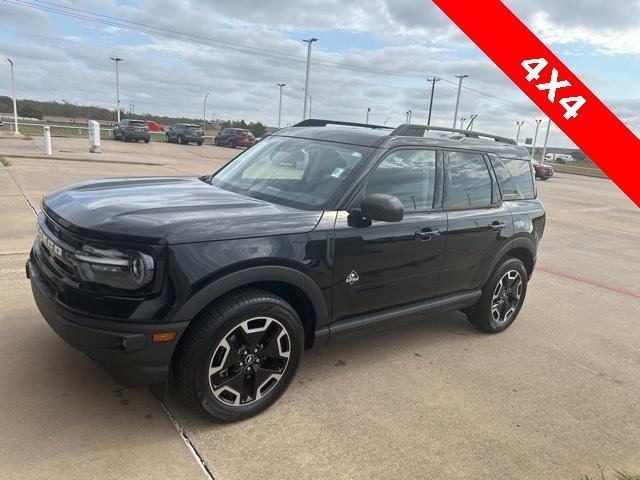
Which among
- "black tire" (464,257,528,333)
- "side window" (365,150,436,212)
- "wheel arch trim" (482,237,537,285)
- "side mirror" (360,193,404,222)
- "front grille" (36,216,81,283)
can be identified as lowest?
"black tire" (464,257,528,333)

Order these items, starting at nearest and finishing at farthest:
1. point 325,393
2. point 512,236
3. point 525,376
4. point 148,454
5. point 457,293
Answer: point 148,454
point 325,393
point 525,376
point 457,293
point 512,236

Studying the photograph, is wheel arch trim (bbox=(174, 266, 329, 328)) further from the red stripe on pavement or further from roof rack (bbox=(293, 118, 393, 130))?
the red stripe on pavement

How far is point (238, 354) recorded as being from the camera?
2859 millimetres

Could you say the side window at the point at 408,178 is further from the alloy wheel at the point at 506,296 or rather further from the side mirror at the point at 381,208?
the alloy wheel at the point at 506,296

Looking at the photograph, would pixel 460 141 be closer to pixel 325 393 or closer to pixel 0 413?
pixel 325 393

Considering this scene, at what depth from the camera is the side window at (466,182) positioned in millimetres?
4020

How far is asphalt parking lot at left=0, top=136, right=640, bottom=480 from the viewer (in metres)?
2.62

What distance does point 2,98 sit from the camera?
83.7m

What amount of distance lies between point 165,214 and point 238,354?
0.90 meters

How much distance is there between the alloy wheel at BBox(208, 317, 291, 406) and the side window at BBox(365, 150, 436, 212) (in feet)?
3.92

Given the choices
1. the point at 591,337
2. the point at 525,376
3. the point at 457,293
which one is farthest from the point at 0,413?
the point at 591,337

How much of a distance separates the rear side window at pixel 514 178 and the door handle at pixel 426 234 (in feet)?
3.91

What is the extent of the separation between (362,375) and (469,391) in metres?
0.77

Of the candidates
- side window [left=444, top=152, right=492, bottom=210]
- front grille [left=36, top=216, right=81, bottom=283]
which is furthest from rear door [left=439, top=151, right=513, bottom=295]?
front grille [left=36, top=216, right=81, bottom=283]
